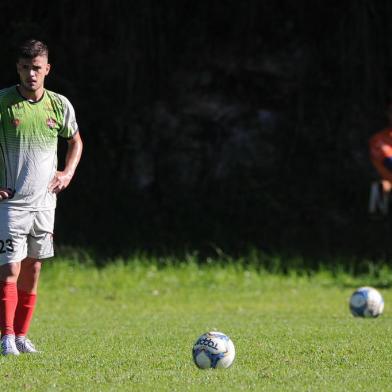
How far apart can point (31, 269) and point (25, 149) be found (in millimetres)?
896

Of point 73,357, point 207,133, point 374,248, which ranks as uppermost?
point 73,357

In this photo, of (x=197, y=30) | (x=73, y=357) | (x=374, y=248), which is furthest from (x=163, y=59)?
(x=73, y=357)

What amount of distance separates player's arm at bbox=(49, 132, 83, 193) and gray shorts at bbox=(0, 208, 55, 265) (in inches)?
7.2

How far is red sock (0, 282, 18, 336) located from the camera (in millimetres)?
7387

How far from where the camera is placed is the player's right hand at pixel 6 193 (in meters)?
7.28

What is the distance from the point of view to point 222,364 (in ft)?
21.6

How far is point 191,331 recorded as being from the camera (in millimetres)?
9352

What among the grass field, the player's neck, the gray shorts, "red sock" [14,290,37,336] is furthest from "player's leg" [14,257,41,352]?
the player's neck

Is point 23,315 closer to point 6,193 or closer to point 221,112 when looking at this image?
point 6,193

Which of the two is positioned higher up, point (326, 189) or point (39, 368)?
point (39, 368)

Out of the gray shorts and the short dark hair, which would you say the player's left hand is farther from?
the short dark hair

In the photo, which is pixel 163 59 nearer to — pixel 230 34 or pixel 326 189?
pixel 230 34

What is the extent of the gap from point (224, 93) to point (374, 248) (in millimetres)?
3826

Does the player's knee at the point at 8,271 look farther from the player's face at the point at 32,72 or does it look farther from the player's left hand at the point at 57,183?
the player's face at the point at 32,72
